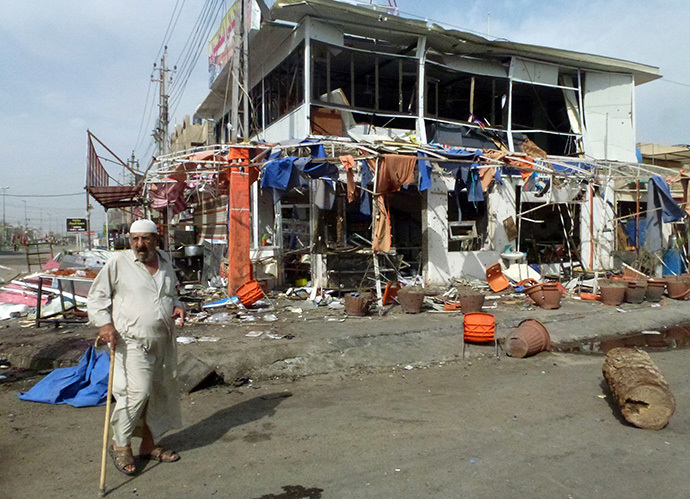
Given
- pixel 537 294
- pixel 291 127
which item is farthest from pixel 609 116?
pixel 291 127

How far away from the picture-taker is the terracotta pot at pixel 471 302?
890 centimetres

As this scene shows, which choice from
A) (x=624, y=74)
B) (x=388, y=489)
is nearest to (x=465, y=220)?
(x=624, y=74)

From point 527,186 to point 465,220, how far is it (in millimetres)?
2113

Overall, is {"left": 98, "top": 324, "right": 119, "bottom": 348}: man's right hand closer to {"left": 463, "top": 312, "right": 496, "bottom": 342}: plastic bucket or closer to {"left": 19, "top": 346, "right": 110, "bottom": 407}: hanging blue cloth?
{"left": 19, "top": 346, "right": 110, "bottom": 407}: hanging blue cloth

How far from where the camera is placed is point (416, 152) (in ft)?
35.5

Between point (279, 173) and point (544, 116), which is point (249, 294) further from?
point (544, 116)

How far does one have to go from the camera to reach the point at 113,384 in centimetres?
356

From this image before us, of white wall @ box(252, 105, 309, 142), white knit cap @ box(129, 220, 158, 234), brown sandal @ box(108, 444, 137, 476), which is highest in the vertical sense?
white wall @ box(252, 105, 309, 142)

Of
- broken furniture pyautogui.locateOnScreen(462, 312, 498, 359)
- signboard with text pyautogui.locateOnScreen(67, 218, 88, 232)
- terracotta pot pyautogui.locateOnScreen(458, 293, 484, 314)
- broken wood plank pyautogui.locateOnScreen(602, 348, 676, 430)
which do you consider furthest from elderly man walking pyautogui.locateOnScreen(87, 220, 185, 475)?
signboard with text pyautogui.locateOnScreen(67, 218, 88, 232)

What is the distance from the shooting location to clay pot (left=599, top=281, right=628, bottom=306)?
10.2 m

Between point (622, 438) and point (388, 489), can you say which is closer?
point (388, 489)

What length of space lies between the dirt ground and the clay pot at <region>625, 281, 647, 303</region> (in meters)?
5.39

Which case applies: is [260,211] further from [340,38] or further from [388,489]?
[388,489]

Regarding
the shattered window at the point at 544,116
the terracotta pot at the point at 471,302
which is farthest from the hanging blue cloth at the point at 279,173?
the shattered window at the point at 544,116
